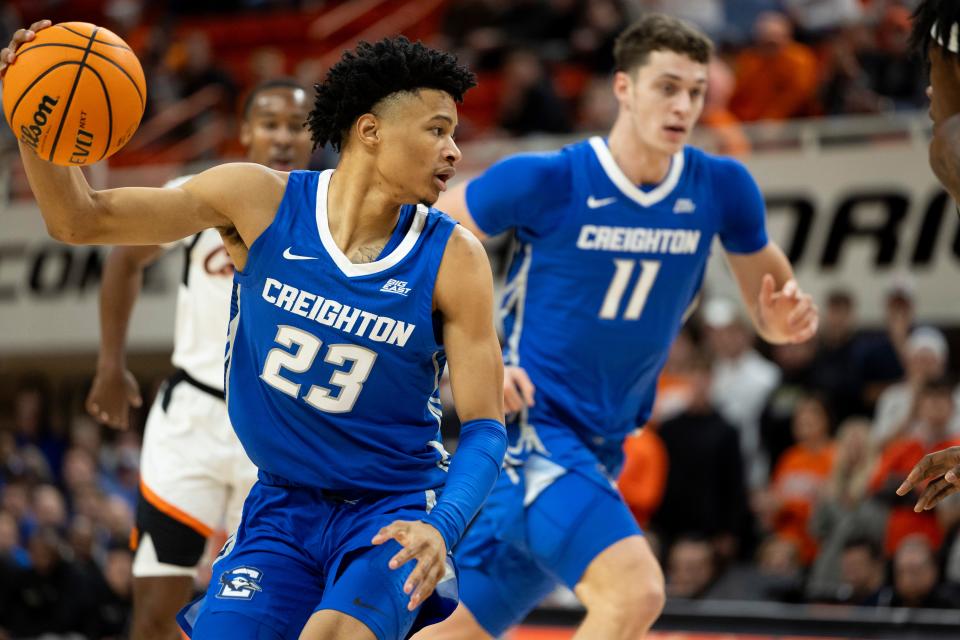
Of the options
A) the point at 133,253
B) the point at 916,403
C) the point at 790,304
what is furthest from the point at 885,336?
the point at 133,253

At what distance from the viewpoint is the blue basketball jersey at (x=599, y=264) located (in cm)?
579

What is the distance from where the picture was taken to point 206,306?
20.2ft

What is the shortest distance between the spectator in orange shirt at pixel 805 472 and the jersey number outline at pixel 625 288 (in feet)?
15.2

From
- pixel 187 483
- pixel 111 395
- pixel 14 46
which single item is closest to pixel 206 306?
pixel 111 395

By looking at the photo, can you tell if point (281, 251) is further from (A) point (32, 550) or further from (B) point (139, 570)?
(A) point (32, 550)

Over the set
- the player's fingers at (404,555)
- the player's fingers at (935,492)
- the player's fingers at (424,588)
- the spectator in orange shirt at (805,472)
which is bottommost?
the spectator in orange shirt at (805,472)

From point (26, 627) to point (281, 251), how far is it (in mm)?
7627

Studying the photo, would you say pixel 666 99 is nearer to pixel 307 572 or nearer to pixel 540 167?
pixel 540 167

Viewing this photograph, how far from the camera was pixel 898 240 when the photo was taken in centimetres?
1217

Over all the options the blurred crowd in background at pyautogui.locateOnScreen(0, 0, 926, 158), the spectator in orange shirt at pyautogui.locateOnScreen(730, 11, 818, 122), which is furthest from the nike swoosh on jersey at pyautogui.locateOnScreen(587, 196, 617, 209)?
the spectator in orange shirt at pyautogui.locateOnScreen(730, 11, 818, 122)

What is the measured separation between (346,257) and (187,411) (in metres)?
2.09

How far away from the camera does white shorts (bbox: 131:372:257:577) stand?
6.02 m

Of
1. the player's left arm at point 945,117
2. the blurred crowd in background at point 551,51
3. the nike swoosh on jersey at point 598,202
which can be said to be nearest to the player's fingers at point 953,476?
the player's left arm at point 945,117

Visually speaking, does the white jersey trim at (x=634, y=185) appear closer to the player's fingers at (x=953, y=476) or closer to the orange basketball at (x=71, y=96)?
the player's fingers at (x=953, y=476)
